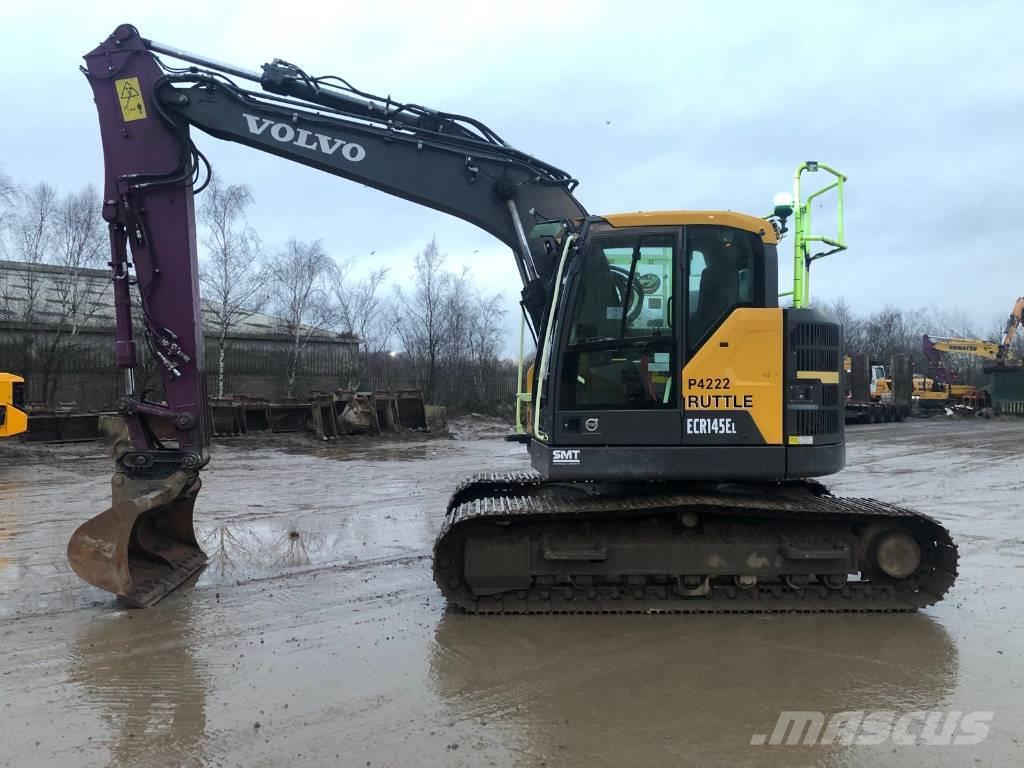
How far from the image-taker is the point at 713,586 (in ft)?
18.1

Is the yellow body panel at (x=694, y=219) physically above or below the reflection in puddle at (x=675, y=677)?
above

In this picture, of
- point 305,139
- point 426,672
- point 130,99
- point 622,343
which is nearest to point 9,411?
point 130,99

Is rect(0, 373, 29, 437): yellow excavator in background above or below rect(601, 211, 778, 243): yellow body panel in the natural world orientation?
below

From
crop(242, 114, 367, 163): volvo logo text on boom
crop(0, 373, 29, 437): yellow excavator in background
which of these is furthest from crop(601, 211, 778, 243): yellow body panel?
crop(0, 373, 29, 437): yellow excavator in background

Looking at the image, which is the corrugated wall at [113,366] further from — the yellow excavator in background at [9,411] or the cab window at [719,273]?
the cab window at [719,273]

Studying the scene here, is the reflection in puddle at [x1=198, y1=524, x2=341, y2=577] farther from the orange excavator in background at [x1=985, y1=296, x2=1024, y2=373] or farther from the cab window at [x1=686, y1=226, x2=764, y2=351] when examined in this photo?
the orange excavator in background at [x1=985, y1=296, x2=1024, y2=373]

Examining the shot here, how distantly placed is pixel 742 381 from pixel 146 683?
13.9 feet

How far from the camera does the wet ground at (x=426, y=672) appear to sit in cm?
342

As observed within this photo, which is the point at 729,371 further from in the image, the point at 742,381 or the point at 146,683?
the point at 146,683

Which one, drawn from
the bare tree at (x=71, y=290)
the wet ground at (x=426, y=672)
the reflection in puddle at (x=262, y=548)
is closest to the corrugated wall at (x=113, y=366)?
the bare tree at (x=71, y=290)

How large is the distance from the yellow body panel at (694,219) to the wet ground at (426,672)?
2.80m

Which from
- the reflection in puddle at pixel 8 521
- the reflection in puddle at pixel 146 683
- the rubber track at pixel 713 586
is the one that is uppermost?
the rubber track at pixel 713 586

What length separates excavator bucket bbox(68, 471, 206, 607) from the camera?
17.5 feet

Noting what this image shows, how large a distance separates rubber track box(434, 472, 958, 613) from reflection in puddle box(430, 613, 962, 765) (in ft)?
0.32
